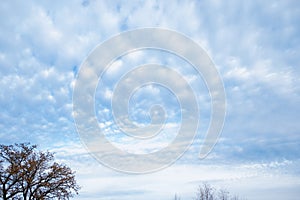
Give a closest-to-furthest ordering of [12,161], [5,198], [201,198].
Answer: [5,198]
[12,161]
[201,198]

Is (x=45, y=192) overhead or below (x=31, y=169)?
below

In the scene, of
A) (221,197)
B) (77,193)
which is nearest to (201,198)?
(221,197)

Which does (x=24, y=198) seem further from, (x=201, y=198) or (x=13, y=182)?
(x=201, y=198)

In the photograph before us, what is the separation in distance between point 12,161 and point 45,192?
6.10 m

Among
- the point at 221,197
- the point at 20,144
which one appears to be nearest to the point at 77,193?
the point at 20,144

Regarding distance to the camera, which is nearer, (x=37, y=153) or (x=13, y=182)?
(x=13, y=182)

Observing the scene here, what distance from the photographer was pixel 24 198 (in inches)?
1332

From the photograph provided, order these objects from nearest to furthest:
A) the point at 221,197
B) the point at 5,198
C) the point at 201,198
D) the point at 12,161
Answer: the point at 5,198
the point at 12,161
the point at 201,198
the point at 221,197

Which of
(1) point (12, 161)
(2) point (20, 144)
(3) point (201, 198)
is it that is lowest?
(3) point (201, 198)

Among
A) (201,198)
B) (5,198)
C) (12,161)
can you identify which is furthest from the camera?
(201,198)

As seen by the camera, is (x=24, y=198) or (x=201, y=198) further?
(x=201, y=198)

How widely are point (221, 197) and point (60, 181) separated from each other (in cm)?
6347

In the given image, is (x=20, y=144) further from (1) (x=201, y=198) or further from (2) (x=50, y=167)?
(1) (x=201, y=198)

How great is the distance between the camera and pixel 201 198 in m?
78.1
